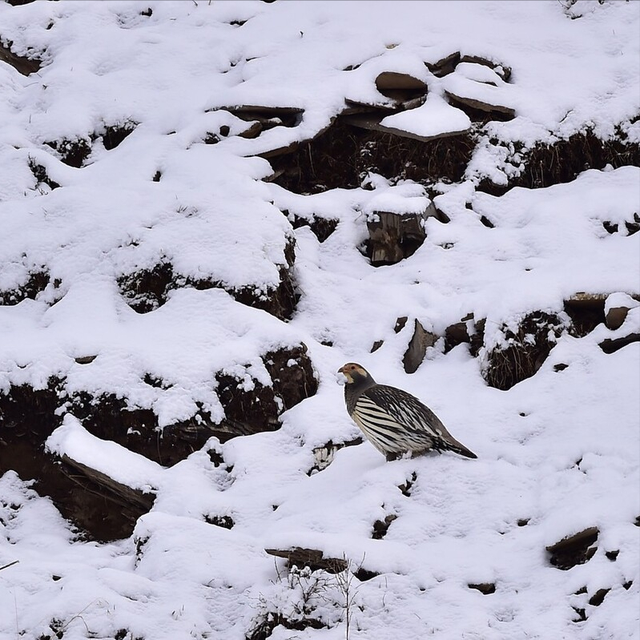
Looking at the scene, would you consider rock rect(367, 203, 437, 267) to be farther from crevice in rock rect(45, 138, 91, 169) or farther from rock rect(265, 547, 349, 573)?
rock rect(265, 547, 349, 573)

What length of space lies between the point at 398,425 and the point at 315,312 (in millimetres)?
2263

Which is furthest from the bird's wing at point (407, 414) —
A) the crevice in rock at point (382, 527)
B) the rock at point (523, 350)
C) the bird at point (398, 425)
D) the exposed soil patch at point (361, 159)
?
the exposed soil patch at point (361, 159)

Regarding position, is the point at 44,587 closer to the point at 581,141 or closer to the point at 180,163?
the point at 180,163

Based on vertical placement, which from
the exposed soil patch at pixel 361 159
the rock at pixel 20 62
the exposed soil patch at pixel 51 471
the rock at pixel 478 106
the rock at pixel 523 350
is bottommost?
the exposed soil patch at pixel 51 471

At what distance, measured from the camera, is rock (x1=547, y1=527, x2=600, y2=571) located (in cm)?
481

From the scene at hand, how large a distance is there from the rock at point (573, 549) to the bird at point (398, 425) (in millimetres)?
1069

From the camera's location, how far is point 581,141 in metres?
9.01

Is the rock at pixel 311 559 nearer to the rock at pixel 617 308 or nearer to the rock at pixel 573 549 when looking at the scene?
the rock at pixel 573 549

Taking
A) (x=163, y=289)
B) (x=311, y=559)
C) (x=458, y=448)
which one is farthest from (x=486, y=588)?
(x=163, y=289)

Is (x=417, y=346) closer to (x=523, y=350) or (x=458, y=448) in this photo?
(x=523, y=350)

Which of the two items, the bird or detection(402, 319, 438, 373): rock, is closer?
the bird

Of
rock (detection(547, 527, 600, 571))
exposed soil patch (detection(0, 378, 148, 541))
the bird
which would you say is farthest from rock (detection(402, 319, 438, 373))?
rock (detection(547, 527, 600, 571))

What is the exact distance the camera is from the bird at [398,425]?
578 centimetres

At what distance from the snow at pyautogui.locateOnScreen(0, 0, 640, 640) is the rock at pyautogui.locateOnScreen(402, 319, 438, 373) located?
0.08 meters
